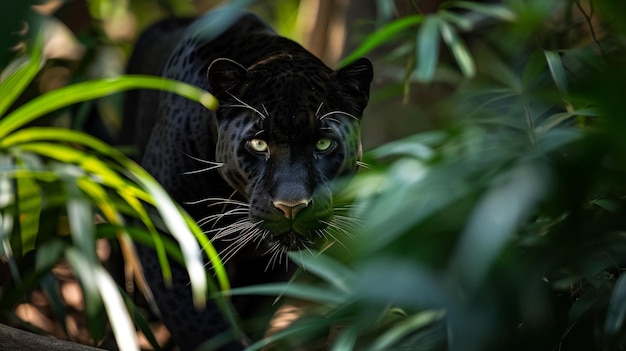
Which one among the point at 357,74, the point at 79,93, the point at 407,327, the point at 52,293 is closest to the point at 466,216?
the point at 407,327

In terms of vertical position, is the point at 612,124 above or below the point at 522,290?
above

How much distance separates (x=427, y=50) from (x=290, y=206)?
58cm

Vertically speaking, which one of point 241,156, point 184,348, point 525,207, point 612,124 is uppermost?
point 612,124

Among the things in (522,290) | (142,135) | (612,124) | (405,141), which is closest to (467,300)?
(522,290)

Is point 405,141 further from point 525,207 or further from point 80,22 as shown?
point 80,22

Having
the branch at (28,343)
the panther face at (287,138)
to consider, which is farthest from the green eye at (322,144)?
the branch at (28,343)

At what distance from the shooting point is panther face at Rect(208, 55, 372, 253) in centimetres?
197

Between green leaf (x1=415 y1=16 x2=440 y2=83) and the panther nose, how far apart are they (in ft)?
1.34

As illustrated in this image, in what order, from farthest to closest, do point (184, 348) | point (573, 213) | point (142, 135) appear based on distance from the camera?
1. point (142, 135)
2. point (184, 348)
3. point (573, 213)

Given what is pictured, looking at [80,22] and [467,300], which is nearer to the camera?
[467,300]

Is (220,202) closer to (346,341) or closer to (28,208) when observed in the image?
(28,208)

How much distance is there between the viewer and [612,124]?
94 centimetres

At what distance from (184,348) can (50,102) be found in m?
0.75

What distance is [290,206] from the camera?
6.32 feet
